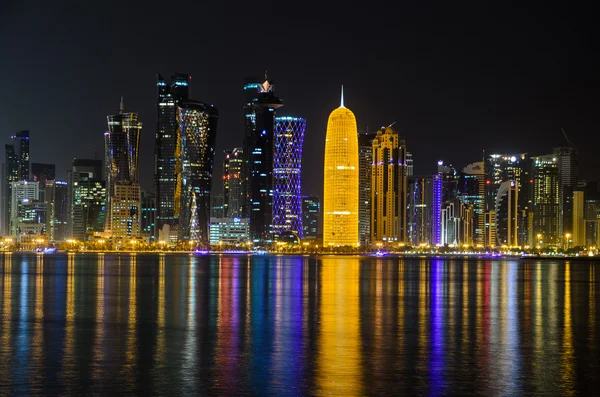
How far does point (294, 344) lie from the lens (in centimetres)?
4222

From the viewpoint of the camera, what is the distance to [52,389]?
30.5 meters

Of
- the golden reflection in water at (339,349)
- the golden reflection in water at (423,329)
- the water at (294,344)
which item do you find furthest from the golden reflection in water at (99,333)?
the golden reflection in water at (423,329)

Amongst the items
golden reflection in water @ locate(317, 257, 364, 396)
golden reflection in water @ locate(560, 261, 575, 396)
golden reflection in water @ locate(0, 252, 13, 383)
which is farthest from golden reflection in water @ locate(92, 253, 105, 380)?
golden reflection in water @ locate(560, 261, 575, 396)

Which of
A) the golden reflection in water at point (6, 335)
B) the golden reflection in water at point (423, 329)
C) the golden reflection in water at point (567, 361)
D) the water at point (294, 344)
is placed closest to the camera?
the golden reflection in water at point (567, 361)

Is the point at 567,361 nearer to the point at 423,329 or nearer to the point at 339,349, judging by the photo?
the point at 339,349

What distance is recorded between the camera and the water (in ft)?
104

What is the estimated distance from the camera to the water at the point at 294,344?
31.8 metres

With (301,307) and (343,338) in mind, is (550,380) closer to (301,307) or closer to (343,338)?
(343,338)

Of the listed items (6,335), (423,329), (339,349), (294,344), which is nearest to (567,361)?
(339,349)

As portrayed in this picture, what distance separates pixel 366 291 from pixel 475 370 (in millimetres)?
48894

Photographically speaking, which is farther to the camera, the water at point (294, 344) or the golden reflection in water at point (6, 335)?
the golden reflection in water at point (6, 335)

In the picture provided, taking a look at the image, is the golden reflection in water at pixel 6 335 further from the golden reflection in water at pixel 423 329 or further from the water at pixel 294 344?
the golden reflection in water at pixel 423 329

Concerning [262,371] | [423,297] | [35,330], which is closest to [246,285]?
[423,297]

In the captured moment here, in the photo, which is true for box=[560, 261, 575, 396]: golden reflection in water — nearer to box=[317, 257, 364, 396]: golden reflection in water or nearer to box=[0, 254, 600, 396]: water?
box=[0, 254, 600, 396]: water
